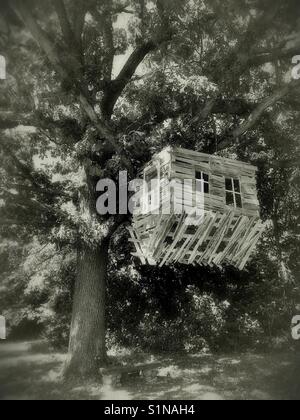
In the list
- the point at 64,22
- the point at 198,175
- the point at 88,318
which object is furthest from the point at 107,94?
the point at 88,318

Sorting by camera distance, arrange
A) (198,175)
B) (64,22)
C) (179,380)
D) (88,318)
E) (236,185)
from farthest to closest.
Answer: (179,380), (88,318), (236,185), (64,22), (198,175)

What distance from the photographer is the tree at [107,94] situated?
401 inches

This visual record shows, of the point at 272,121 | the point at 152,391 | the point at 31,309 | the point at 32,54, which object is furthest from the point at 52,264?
the point at 272,121

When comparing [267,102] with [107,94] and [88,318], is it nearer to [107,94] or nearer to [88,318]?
[107,94]

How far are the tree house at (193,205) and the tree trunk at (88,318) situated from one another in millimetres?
2097

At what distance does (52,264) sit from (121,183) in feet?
23.3

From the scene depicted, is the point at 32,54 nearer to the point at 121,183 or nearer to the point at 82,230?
the point at 121,183

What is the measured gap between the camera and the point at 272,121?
42.7 ft

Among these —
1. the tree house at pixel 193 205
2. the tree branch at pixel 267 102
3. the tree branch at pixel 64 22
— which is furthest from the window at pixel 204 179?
the tree branch at pixel 64 22

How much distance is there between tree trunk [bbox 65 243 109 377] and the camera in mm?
10859

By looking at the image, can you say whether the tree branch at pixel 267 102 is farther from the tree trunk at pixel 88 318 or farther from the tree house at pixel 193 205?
the tree trunk at pixel 88 318

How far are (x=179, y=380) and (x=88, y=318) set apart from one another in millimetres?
3576

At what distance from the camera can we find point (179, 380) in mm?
11844

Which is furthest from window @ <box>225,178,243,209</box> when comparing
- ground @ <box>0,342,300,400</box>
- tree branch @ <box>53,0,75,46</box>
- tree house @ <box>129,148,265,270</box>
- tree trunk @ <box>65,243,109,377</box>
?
tree branch @ <box>53,0,75,46</box>
